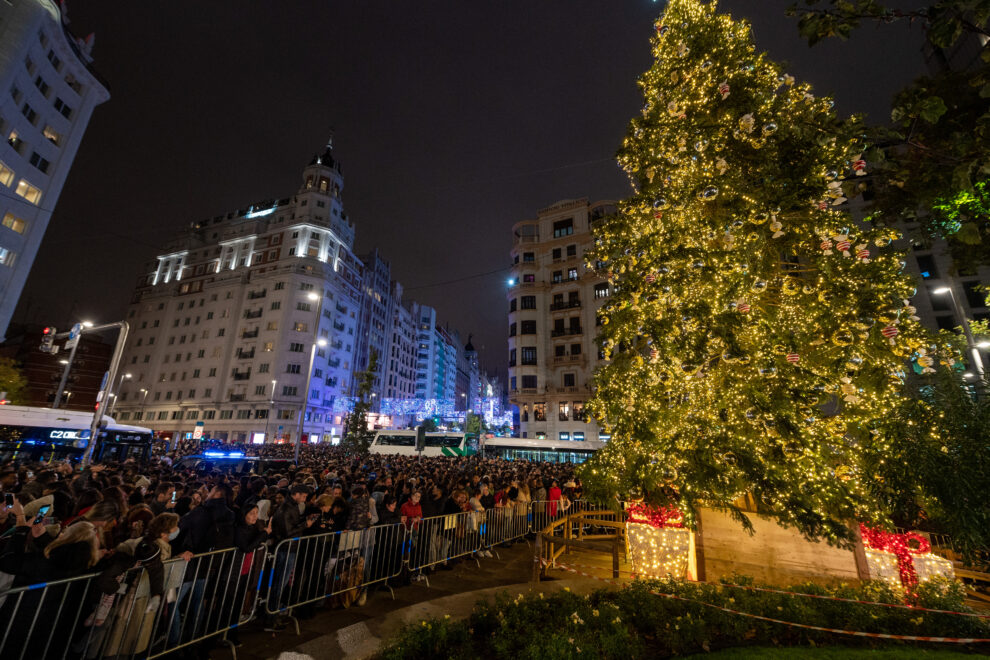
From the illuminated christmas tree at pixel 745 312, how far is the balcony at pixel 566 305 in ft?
135

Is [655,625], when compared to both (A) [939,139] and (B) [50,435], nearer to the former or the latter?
(A) [939,139]

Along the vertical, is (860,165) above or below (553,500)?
above

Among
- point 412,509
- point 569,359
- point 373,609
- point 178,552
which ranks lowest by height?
point 373,609

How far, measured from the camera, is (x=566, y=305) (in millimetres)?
50594

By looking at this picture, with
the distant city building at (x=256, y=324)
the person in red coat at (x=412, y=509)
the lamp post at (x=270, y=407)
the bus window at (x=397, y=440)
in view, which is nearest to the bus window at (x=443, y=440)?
the bus window at (x=397, y=440)

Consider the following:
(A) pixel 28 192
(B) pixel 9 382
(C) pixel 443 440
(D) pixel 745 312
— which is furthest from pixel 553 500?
(A) pixel 28 192

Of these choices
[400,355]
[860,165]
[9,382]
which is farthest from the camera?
[400,355]

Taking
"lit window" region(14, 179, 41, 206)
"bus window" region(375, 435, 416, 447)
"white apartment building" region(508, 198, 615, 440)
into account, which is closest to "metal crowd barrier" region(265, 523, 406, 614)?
"bus window" region(375, 435, 416, 447)

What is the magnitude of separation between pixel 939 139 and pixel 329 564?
40.8 ft

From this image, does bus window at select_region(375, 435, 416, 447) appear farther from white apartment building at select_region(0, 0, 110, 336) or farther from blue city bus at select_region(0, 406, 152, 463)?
white apartment building at select_region(0, 0, 110, 336)

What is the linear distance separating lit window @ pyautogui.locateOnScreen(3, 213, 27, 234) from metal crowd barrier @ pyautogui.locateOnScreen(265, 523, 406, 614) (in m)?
53.1

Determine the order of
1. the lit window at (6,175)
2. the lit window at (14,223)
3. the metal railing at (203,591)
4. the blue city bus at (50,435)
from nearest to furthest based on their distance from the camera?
the metal railing at (203,591)
the blue city bus at (50,435)
the lit window at (6,175)
the lit window at (14,223)

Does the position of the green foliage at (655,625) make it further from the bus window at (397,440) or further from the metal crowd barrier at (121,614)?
the bus window at (397,440)

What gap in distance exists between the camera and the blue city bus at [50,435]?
20.0 m
